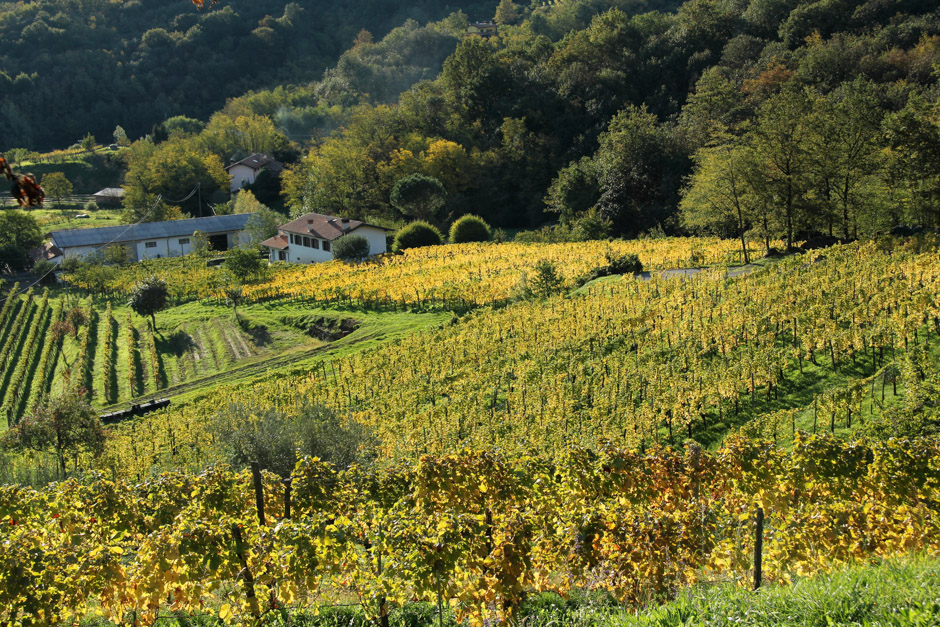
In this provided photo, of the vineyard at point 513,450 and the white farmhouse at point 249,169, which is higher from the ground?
the white farmhouse at point 249,169

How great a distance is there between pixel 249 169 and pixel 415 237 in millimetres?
43172

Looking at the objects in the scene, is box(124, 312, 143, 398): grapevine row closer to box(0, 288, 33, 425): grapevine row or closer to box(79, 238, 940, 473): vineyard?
box(0, 288, 33, 425): grapevine row

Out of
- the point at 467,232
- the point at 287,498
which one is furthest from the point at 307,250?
the point at 287,498

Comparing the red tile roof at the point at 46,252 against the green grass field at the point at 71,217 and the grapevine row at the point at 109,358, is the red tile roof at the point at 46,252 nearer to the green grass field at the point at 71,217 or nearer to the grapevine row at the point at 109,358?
the green grass field at the point at 71,217

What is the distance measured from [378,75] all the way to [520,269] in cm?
9012

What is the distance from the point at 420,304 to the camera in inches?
1371

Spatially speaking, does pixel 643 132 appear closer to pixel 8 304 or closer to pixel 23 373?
pixel 23 373

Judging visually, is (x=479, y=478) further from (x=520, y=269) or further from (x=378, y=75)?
(x=378, y=75)

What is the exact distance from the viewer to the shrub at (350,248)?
5112cm

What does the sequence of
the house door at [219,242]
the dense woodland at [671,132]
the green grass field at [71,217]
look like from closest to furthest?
the dense woodland at [671,132], the house door at [219,242], the green grass field at [71,217]

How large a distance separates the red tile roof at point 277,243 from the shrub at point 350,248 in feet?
26.2

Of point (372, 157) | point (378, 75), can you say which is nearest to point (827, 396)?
point (372, 157)

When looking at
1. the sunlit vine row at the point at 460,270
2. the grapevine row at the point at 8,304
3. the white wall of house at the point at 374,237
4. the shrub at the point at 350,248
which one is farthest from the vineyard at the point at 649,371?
the white wall of house at the point at 374,237

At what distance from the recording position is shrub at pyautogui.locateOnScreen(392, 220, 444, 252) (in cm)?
5412
